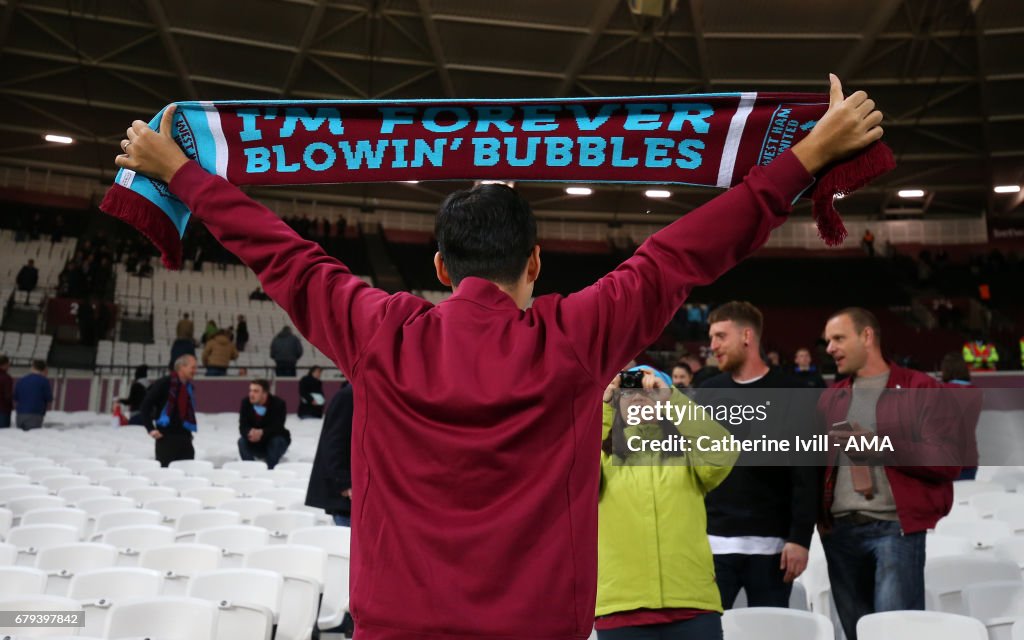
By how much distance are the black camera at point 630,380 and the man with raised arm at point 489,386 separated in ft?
5.05

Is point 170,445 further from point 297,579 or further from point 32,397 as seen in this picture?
point 32,397

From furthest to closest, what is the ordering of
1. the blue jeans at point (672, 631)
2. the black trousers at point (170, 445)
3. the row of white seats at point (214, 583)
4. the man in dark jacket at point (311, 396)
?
the man in dark jacket at point (311, 396) → the black trousers at point (170, 445) → the row of white seats at point (214, 583) → the blue jeans at point (672, 631)

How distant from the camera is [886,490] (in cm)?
342

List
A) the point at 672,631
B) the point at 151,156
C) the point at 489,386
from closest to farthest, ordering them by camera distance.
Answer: the point at 489,386
the point at 151,156
the point at 672,631

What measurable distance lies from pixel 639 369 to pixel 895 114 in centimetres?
2121

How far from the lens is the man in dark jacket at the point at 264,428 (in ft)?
29.8

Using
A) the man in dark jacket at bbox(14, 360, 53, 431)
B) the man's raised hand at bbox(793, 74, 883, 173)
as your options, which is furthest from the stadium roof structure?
the man's raised hand at bbox(793, 74, 883, 173)

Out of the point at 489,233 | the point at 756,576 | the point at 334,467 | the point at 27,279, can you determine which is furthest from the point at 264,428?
the point at 27,279

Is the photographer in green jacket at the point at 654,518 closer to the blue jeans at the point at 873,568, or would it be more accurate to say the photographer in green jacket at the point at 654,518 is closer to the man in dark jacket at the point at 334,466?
the blue jeans at the point at 873,568

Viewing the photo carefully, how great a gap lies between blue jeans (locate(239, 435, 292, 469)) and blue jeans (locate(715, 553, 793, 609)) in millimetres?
6617

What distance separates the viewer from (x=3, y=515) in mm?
5273

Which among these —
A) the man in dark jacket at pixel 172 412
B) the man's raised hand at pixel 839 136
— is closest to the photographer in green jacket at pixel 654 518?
the man's raised hand at pixel 839 136

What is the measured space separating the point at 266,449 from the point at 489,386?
8372 millimetres

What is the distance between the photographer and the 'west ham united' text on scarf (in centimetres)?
186
